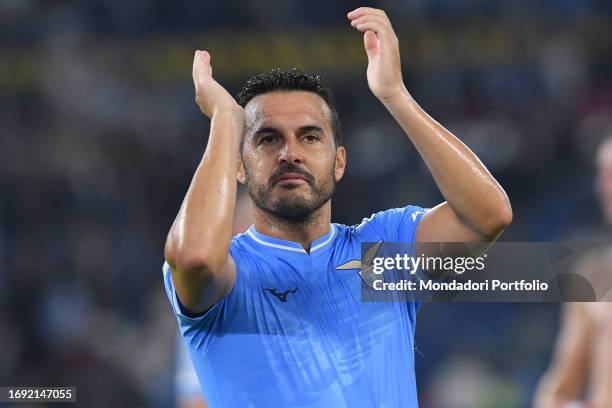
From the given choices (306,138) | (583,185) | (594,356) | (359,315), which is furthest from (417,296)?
(583,185)

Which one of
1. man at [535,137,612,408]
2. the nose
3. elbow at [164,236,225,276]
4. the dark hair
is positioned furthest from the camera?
man at [535,137,612,408]

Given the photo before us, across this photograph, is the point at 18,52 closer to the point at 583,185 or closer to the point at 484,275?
the point at 583,185

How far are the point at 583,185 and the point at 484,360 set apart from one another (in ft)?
7.47

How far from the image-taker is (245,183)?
9.82 ft

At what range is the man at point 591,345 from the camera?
4.41 m

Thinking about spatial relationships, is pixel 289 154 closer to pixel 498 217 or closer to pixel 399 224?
pixel 399 224

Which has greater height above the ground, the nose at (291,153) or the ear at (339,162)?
the ear at (339,162)

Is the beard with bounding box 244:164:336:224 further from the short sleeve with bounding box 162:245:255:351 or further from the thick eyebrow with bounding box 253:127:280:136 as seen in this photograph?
the short sleeve with bounding box 162:245:255:351

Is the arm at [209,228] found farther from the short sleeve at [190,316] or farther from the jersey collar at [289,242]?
the jersey collar at [289,242]

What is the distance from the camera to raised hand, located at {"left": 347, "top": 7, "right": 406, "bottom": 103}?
9.37 ft

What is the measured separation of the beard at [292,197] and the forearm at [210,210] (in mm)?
218

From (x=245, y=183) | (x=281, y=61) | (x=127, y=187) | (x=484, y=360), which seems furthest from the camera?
(x=281, y=61)

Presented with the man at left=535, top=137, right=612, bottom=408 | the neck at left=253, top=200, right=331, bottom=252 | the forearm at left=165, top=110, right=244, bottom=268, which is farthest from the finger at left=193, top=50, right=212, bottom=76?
the man at left=535, top=137, right=612, bottom=408

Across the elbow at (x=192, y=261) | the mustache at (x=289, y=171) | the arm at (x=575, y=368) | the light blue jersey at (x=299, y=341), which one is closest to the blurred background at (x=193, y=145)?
the arm at (x=575, y=368)
